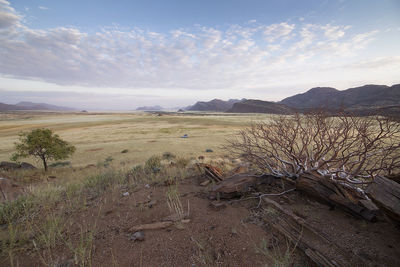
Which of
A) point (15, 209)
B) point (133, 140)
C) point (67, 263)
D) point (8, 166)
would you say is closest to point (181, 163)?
point (15, 209)

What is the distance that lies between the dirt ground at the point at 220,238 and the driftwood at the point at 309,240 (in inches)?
2.9

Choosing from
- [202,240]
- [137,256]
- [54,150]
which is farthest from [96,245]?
[54,150]

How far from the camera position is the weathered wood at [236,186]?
3791mm

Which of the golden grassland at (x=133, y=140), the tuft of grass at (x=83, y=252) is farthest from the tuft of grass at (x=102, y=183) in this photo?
the golden grassland at (x=133, y=140)

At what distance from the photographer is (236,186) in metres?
3.82

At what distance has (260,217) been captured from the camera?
306cm

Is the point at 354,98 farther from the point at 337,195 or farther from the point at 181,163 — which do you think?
the point at 337,195

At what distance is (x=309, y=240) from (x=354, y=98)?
128 meters

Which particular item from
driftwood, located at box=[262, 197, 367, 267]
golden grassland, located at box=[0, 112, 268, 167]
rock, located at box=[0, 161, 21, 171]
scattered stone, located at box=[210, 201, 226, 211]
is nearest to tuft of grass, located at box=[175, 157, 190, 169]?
golden grassland, located at box=[0, 112, 268, 167]

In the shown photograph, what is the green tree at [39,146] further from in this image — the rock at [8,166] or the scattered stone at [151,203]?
the scattered stone at [151,203]

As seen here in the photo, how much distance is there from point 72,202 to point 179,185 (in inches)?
111

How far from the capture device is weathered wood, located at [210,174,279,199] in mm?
3791

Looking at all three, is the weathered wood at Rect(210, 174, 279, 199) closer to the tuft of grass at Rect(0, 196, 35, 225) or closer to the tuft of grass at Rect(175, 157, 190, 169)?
the tuft of grass at Rect(175, 157, 190, 169)

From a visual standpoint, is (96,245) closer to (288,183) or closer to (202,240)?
(202,240)
